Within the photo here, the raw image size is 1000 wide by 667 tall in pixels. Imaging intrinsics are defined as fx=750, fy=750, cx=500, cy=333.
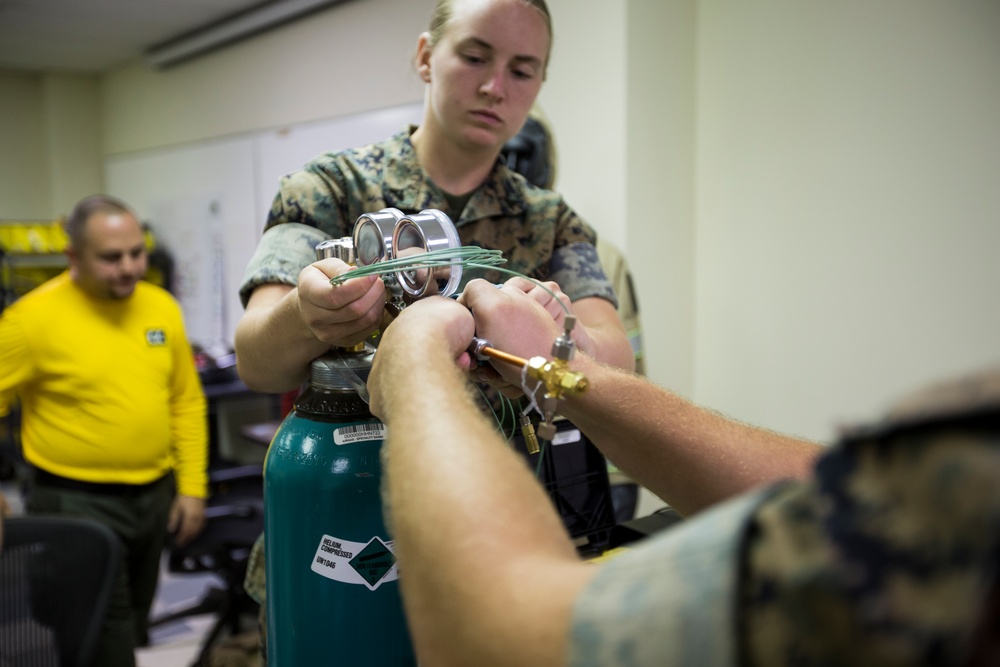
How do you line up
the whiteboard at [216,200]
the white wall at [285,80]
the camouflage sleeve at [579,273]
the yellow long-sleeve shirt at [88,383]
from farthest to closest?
the whiteboard at [216,200], the white wall at [285,80], the yellow long-sleeve shirt at [88,383], the camouflage sleeve at [579,273]

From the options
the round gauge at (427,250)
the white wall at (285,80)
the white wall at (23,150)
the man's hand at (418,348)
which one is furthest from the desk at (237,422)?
the man's hand at (418,348)

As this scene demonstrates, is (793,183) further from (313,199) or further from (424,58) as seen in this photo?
(313,199)

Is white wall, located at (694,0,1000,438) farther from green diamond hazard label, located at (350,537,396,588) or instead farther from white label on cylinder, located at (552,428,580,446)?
green diamond hazard label, located at (350,537,396,588)

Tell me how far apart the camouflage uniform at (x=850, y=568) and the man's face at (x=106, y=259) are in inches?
99.7

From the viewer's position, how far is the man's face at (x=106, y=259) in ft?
8.15

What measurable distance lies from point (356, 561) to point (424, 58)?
89cm

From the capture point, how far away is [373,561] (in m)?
0.84

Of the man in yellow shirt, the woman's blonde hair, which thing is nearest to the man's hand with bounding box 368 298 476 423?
the woman's blonde hair

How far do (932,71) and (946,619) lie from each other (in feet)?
7.52

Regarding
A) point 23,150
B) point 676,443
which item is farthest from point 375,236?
point 23,150

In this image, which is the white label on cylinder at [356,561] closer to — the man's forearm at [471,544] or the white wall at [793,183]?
the man's forearm at [471,544]

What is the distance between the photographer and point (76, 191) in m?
→ 6.03

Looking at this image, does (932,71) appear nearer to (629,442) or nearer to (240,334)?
(629,442)

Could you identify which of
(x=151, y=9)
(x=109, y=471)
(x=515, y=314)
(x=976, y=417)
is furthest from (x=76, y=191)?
(x=976, y=417)
